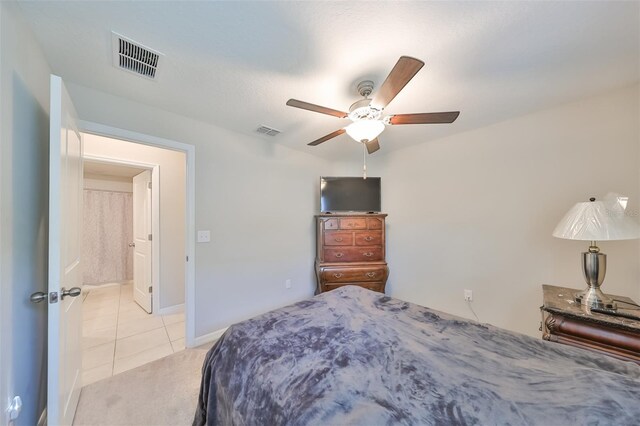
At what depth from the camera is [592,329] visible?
1.38m

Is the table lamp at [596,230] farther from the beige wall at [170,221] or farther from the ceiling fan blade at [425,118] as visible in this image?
the beige wall at [170,221]

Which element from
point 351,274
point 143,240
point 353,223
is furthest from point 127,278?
point 353,223

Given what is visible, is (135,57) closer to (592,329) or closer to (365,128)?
(365,128)

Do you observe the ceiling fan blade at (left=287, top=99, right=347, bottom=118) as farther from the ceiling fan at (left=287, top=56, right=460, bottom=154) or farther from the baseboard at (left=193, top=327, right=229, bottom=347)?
the baseboard at (left=193, top=327, right=229, bottom=347)

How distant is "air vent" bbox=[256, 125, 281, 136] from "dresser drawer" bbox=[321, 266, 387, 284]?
1.75m

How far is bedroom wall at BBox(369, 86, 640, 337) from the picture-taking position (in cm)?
182

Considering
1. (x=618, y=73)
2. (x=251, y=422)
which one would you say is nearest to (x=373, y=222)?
(x=618, y=73)

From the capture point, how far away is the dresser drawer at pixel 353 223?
302 cm

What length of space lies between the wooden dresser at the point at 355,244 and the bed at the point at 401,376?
1.55 metres

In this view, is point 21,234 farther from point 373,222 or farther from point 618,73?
point 618,73

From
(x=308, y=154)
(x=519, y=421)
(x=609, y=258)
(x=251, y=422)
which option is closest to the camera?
(x=519, y=421)

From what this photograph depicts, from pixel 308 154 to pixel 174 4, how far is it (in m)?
2.34

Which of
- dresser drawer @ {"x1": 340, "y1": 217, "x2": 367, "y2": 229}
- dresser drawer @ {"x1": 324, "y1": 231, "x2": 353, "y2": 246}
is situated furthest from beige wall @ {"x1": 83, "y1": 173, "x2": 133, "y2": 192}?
dresser drawer @ {"x1": 340, "y1": 217, "x2": 367, "y2": 229}

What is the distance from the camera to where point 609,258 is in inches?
72.1
